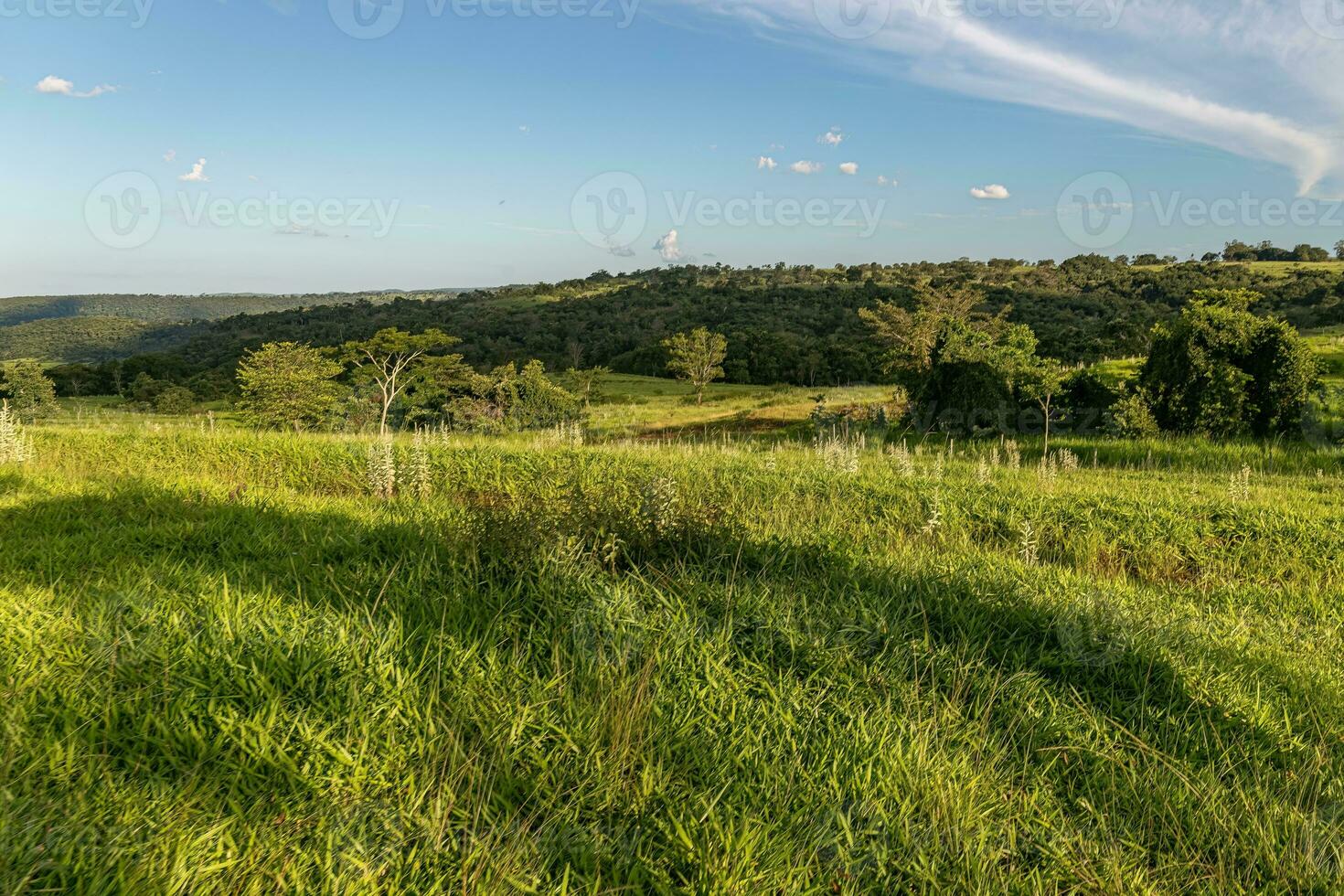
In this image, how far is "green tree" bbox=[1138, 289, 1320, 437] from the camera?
13375 millimetres

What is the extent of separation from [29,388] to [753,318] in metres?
82.7

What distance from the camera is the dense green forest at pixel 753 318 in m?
69.8

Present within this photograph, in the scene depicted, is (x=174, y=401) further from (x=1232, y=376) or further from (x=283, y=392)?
(x=1232, y=376)

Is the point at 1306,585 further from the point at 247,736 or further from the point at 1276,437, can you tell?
the point at 1276,437

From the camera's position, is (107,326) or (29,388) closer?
(29,388)

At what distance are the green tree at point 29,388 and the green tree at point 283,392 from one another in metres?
15.2

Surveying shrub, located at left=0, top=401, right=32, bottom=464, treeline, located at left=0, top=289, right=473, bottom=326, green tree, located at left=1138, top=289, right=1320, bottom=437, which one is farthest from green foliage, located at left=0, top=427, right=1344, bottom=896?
treeline, located at left=0, top=289, right=473, bottom=326

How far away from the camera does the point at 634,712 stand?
2.48 meters

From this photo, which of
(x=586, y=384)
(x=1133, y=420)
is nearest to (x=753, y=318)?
(x=586, y=384)

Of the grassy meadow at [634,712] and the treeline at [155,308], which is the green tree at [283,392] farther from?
the treeline at [155,308]

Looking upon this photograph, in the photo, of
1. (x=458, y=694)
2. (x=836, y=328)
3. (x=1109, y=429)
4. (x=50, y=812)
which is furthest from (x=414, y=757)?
(x=836, y=328)

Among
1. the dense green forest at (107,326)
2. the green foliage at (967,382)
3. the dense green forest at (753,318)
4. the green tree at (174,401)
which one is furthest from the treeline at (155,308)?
the green foliage at (967,382)

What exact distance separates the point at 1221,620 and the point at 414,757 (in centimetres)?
458

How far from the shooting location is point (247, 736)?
2.26m
